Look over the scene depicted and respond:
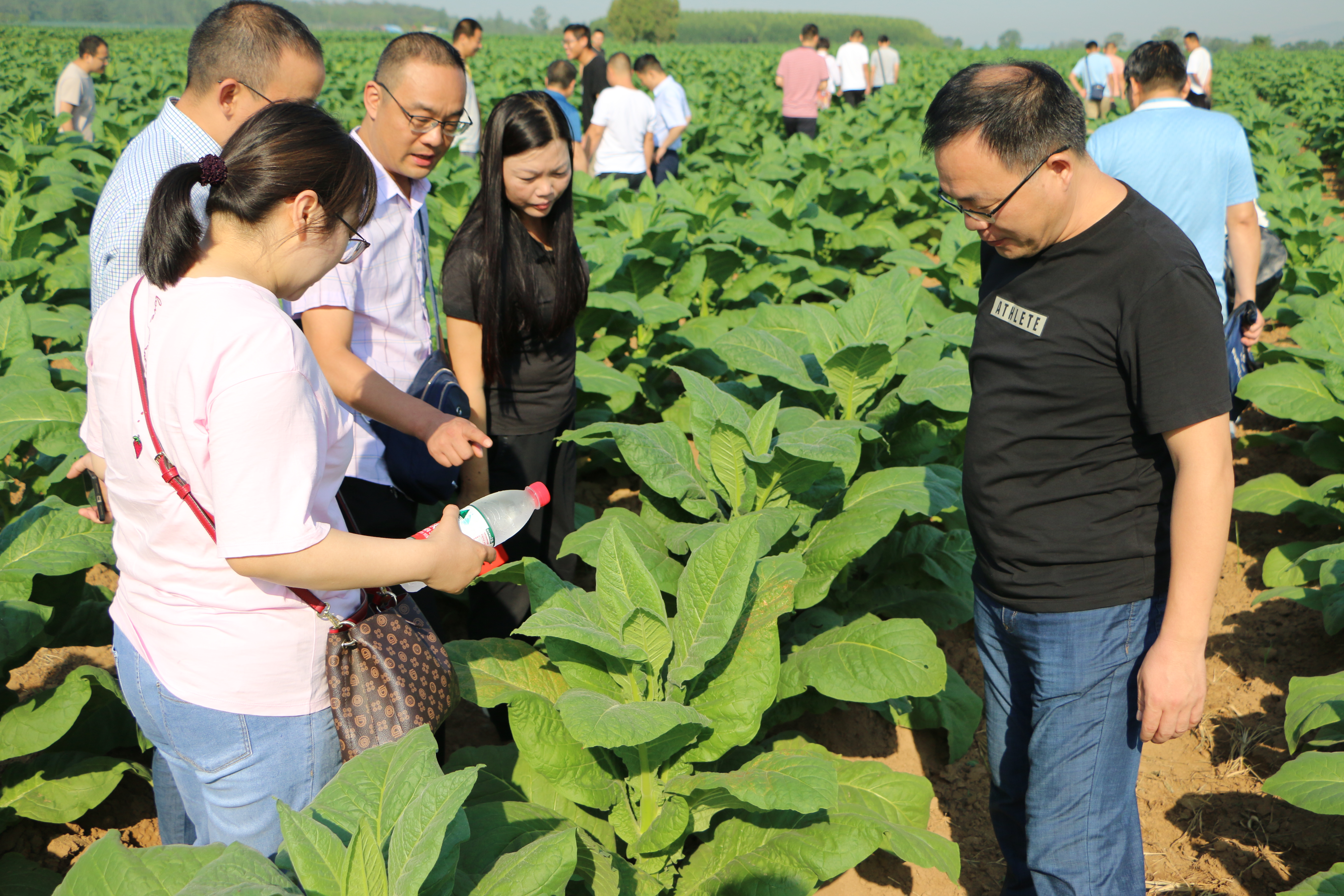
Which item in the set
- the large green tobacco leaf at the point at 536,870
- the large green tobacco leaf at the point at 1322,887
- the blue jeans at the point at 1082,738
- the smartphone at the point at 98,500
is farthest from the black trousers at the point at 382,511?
the large green tobacco leaf at the point at 1322,887

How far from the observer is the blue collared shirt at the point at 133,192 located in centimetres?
223

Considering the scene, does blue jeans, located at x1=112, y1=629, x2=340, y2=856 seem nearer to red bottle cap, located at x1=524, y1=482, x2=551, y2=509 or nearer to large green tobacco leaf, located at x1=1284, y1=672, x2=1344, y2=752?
red bottle cap, located at x1=524, y1=482, x2=551, y2=509

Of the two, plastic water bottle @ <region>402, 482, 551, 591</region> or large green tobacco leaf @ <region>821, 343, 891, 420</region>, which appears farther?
large green tobacco leaf @ <region>821, 343, 891, 420</region>

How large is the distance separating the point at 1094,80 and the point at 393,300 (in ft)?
60.8

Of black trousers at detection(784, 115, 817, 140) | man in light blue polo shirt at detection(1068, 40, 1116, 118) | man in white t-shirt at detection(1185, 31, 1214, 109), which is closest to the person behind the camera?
man in white t-shirt at detection(1185, 31, 1214, 109)

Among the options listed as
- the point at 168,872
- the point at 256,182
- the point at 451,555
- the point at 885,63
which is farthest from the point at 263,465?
the point at 885,63

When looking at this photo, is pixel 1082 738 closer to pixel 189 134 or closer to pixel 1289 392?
pixel 189 134

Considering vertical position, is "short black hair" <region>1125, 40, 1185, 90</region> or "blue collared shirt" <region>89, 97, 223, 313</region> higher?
"short black hair" <region>1125, 40, 1185, 90</region>

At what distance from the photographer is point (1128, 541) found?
1.94m

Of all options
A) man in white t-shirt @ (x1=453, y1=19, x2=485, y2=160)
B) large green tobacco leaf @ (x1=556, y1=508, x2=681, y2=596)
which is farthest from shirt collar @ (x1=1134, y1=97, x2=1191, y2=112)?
man in white t-shirt @ (x1=453, y1=19, x2=485, y2=160)

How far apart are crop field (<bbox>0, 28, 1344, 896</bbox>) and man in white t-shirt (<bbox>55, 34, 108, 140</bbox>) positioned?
6.94 meters

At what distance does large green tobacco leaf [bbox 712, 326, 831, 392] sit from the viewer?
3361mm

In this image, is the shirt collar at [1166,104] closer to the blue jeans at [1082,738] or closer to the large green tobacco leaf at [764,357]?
the large green tobacco leaf at [764,357]

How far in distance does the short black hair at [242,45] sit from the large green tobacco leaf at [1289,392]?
3960 mm
